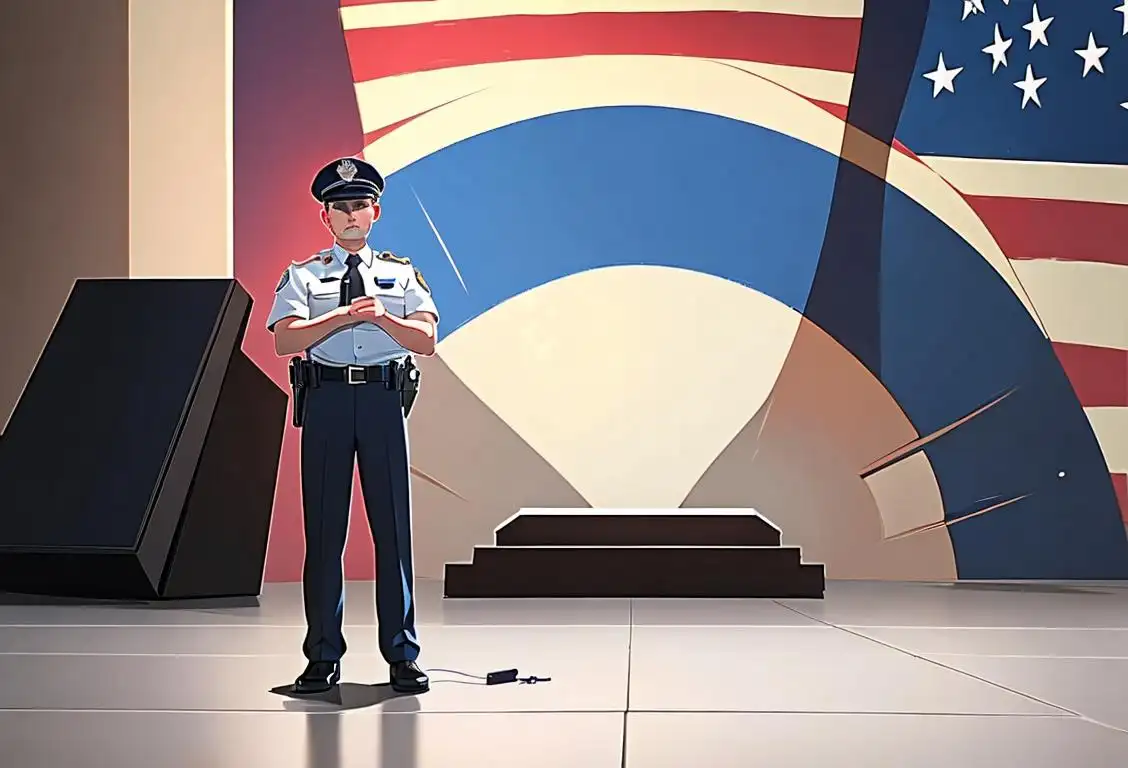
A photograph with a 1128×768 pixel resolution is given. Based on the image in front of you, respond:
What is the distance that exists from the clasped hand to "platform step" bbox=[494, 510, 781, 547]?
3255 millimetres

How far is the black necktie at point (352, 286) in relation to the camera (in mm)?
2654

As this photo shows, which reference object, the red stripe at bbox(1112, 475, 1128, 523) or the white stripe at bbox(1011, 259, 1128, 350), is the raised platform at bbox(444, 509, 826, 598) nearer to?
the red stripe at bbox(1112, 475, 1128, 523)

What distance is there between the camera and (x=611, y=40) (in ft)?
21.0

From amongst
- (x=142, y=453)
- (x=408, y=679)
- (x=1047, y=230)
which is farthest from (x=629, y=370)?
(x=408, y=679)

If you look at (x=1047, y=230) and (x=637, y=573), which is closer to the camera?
(x=637, y=573)

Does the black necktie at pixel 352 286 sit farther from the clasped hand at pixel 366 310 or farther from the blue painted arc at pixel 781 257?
the blue painted arc at pixel 781 257

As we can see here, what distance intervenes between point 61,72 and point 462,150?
2122 mm

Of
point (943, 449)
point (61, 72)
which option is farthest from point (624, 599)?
point (61, 72)

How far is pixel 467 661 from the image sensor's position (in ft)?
10.2

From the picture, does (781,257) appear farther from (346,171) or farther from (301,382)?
(301,382)

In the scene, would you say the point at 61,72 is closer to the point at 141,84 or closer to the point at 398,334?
the point at 141,84

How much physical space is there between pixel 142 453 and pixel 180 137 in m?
2.23

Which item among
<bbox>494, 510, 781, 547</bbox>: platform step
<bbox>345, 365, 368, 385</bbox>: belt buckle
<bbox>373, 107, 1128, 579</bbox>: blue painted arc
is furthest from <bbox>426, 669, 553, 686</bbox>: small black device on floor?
<bbox>373, 107, 1128, 579</bbox>: blue painted arc

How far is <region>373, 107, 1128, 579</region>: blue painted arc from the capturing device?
6219 millimetres
